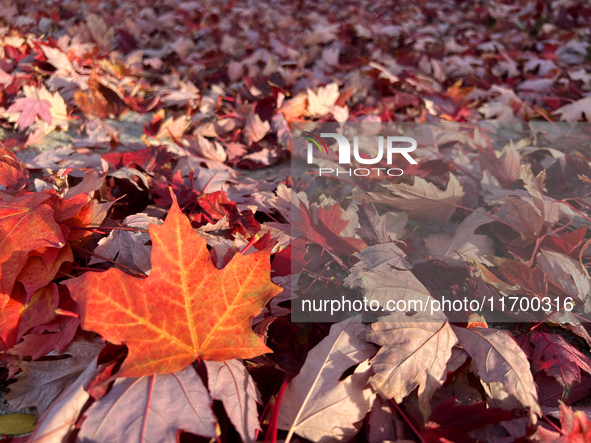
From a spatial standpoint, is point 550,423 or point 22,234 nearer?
point 550,423

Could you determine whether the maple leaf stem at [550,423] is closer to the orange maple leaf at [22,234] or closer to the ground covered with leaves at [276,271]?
the ground covered with leaves at [276,271]

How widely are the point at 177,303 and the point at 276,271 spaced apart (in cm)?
24

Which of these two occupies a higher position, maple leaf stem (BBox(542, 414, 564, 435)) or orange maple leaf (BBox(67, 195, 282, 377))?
orange maple leaf (BBox(67, 195, 282, 377))

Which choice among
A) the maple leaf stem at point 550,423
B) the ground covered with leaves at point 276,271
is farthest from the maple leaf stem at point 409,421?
the maple leaf stem at point 550,423

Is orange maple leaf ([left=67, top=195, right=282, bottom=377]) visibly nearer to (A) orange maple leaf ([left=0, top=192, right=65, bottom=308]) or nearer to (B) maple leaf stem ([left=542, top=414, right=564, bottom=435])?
(A) orange maple leaf ([left=0, top=192, right=65, bottom=308])

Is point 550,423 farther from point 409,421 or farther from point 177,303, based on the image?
point 177,303

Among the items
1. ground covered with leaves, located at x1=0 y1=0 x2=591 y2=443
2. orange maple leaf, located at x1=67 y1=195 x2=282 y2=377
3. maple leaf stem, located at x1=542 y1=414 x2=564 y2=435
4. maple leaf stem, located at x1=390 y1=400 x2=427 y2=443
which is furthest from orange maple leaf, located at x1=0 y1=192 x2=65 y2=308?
maple leaf stem, located at x1=542 y1=414 x2=564 y2=435

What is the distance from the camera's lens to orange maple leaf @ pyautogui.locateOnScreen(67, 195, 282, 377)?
0.54 metres

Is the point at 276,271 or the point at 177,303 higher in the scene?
the point at 177,303

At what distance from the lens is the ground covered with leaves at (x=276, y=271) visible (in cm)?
55

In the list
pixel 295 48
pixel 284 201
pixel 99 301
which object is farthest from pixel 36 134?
pixel 295 48

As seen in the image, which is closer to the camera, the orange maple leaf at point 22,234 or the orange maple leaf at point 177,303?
the orange maple leaf at point 177,303

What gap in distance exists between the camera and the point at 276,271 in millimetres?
779

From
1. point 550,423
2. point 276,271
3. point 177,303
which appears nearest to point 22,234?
point 177,303
